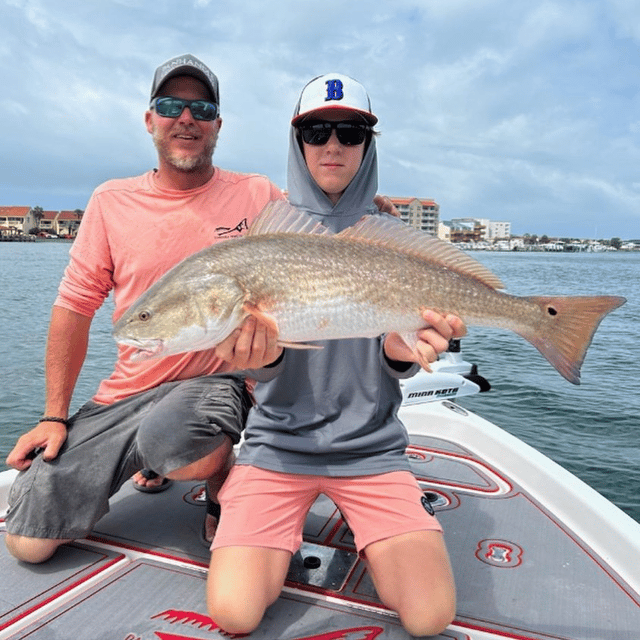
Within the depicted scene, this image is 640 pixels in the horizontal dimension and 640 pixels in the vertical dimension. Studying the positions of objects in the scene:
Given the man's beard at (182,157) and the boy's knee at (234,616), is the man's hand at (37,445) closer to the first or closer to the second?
the boy's knee at (234,616)

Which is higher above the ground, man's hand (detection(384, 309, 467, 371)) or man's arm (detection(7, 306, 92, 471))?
man's hand (detection(384, 309, 467, 371))

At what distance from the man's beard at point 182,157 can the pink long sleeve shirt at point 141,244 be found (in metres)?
0.17

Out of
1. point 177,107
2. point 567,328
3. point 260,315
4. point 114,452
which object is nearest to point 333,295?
point 260,315

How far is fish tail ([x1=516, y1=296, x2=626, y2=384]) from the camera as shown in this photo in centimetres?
308

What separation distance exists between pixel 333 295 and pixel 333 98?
1.29 meters

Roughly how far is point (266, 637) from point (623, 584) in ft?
6.65

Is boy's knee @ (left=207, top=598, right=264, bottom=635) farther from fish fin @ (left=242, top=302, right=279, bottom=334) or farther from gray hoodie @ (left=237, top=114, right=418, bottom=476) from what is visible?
fish fin @ (left=242, top=302, right=279, bottom=334)

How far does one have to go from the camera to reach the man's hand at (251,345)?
294cm

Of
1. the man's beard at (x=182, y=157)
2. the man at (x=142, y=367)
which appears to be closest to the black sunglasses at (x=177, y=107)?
the man at (x=142, y=367)

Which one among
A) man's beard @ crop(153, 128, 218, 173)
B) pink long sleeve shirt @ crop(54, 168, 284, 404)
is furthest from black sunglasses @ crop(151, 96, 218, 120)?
pink long sleeve shirt @ crop(54, 168, 284, 404)

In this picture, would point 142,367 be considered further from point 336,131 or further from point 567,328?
point 567,328

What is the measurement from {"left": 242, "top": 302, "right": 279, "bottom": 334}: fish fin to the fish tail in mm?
1281

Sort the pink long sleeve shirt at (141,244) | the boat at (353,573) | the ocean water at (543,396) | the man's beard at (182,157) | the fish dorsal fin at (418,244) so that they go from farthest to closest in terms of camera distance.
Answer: the ocean water at (543,396) → the man's beard at (182,157) → the pink long sleeve shirt at (141,244) → the fish dorsal fin at (418,244) → the boat at (353,573)

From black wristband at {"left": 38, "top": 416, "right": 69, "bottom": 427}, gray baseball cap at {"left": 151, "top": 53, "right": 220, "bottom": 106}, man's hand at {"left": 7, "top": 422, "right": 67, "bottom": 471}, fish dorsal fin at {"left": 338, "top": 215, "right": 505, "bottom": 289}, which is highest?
gray baseball cap at {"left": 151, "top": 53, "right": 220, "bottom": 106}
